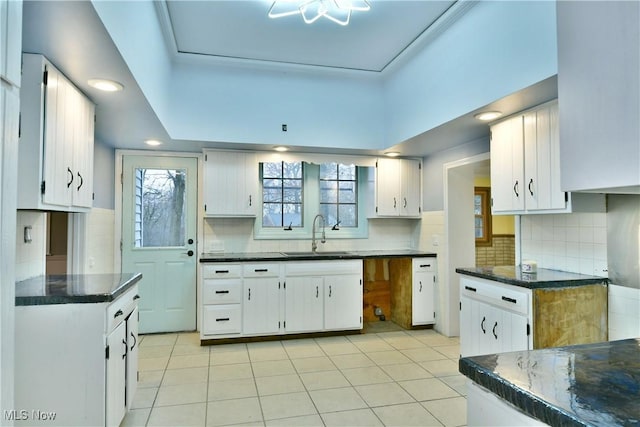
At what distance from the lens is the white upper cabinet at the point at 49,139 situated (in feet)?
6.12

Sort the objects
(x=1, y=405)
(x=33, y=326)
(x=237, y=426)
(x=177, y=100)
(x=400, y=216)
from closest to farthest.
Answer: (x=1, y=405) < (x=33, y=326) < (x=237, y=426) < (x=177, y=100) < (x=400, y=216)

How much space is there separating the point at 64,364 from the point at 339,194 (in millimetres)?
3463

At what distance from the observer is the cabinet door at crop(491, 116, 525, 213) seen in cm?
280

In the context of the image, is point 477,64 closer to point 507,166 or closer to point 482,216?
point 507,166

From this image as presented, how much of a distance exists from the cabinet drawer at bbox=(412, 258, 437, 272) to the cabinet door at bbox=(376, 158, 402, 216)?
2.07ft

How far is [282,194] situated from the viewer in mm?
4574

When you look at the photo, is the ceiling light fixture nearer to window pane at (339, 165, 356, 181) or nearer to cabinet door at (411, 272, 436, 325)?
window pane at (339, 165, 356, 181)

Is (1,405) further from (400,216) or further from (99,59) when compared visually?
(400,216)

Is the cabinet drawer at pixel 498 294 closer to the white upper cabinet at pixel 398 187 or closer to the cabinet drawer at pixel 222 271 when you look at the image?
the white upper cabinet at pixel 398 187

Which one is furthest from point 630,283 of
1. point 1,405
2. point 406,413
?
point 1,405

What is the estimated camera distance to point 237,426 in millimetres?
2268

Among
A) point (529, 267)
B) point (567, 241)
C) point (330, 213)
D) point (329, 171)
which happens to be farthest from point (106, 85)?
point (567, 241)

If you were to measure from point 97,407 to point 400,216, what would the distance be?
11.7 ft

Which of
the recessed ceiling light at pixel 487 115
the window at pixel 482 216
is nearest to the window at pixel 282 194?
the recessed ceiling light at pixel 487 115
